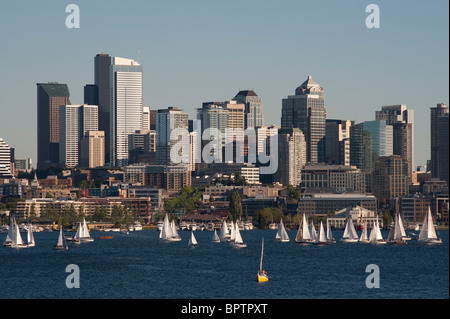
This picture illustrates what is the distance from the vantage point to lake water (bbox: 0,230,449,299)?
2376 inches

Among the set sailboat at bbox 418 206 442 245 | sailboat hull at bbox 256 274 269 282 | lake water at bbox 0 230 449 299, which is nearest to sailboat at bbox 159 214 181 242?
lake water at bbox 0 230 449 299

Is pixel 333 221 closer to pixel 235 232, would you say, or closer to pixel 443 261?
pixel 235 232

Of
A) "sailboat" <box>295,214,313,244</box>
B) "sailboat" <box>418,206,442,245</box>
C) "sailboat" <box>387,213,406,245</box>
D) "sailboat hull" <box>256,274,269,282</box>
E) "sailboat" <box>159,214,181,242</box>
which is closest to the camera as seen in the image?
"sailboat hull" <box>256,274,269,282</box>

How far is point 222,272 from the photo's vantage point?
3014 inches

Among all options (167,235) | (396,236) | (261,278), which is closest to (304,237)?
(396,236)

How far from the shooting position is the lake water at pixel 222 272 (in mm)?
60344

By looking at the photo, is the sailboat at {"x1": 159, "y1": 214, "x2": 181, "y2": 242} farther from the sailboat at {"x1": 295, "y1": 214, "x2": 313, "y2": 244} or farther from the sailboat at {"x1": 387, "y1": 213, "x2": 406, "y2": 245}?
the sailboat at {"x1": 387, "y1": 213, "x2": 406, "y2": 245}

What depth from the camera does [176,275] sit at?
2906 inches

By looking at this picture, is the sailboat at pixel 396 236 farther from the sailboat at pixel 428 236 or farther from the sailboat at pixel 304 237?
the sailboat at pixel 304 237

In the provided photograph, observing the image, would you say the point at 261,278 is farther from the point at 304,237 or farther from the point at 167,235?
the point at 167,235

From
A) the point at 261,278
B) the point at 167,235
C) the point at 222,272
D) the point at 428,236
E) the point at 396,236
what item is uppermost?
the point at 261,278

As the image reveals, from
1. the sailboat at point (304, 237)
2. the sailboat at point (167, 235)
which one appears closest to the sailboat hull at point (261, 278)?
the sailboat at point (304, 237)

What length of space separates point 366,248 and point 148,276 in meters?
49.4
